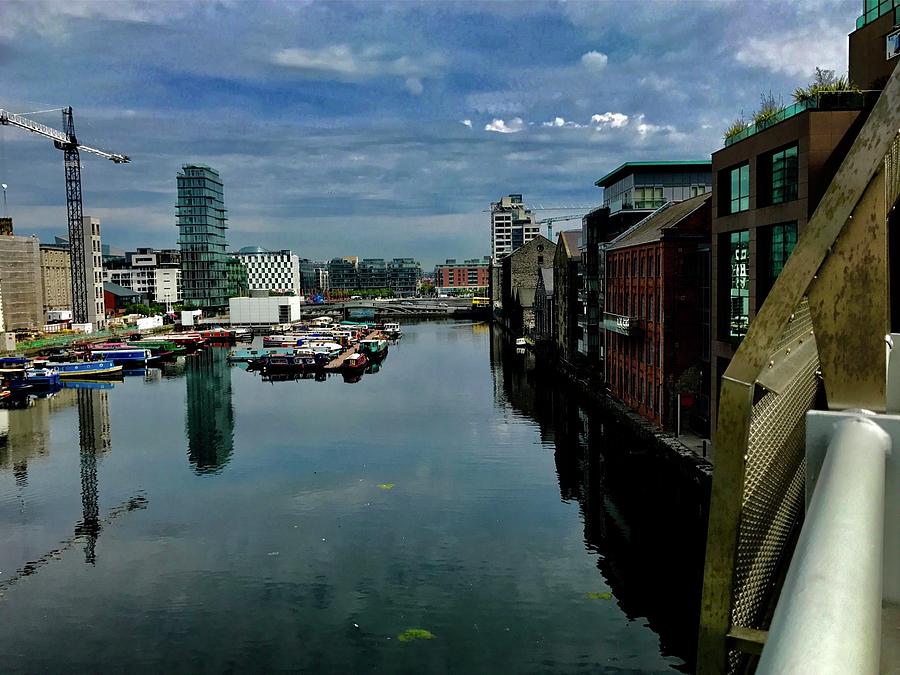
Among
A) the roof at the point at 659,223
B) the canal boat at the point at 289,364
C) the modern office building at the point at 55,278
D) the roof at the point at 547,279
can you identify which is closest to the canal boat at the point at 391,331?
the roof at the point at 547,279

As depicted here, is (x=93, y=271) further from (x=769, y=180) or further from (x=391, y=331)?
(x=769, y=180)

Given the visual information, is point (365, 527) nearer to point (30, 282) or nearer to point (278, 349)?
point (278, 349)

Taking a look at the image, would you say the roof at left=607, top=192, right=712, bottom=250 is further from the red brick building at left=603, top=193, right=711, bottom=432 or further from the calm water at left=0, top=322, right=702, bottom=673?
the calm water at left=0, top=322, right=702, bottom=673

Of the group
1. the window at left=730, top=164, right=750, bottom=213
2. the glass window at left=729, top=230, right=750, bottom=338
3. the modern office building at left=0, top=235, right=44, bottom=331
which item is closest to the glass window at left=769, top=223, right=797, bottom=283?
the glass window at left=729, top=230, right=750, bottom=338

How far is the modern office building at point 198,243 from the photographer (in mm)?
192375

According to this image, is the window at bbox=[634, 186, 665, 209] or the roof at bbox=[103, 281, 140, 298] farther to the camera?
the roof at bbox=[103, 281, 140, 298]

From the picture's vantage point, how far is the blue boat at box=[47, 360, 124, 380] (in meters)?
79.4

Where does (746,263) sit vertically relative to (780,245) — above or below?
below

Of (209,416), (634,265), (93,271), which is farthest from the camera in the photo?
(93,271)

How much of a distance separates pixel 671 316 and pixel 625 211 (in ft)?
76.1

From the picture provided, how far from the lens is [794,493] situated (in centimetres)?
560

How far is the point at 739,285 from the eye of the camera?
31.2 m

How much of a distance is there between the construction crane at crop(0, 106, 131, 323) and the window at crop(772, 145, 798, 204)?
4755 inches

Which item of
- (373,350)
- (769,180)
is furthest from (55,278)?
(769,180)
